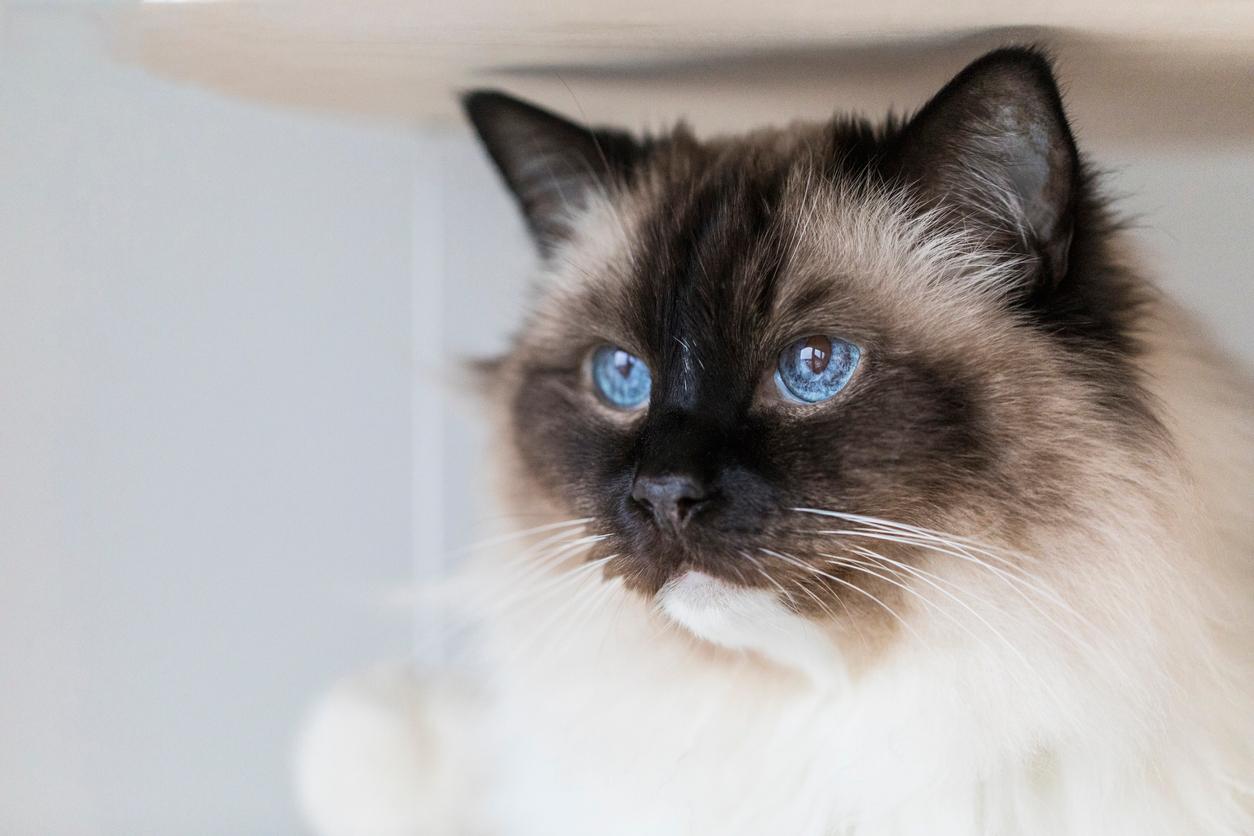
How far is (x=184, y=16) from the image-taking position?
106 centimetres

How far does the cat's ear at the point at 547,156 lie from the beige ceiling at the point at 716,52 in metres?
0.05

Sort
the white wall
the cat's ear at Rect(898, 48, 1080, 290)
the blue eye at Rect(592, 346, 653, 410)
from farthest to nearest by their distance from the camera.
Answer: the white wall
the blue eye at Rect(592, 346, 653, 410)
the cat's ear at Rect(898, 48, 1080, 290)

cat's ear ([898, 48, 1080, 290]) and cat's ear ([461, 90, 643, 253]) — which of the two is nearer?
cat's ear ([898, 48, 1080, 290])

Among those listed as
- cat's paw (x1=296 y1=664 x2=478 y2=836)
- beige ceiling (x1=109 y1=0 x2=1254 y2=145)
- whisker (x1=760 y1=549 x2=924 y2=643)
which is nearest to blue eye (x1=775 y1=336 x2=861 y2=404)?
whisker (x1=760 y1=549 x2=924 y2=643)

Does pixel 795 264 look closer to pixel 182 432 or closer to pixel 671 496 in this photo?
pixel 671 496

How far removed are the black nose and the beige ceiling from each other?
1.37 ft

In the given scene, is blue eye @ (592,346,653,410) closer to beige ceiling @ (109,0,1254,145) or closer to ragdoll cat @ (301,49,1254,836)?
ragdoll cat @ (301,49,1254,836)

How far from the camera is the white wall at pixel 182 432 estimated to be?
1.34 metres

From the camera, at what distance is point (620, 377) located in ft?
4.06

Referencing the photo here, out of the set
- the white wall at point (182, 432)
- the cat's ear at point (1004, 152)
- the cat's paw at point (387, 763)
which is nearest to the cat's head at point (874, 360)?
the cat's ear at point (1004, 152)

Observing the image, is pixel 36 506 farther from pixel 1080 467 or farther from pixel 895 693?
pixel 1080 467

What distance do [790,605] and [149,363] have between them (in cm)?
104

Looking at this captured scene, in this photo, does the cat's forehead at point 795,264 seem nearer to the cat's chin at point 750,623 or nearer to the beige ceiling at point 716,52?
the beige ceiling at point 716,52

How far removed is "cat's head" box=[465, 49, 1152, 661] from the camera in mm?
974
